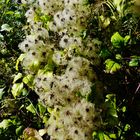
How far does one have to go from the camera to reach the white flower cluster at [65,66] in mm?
2219

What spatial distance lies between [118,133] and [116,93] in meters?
0.23

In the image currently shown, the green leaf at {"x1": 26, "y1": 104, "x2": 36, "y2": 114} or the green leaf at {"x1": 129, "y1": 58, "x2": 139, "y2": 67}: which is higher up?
the green leaf at {"x1": 129, "y1": 58, "x2": 139, "y2": 67}

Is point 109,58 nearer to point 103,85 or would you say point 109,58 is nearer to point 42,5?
point 103,85

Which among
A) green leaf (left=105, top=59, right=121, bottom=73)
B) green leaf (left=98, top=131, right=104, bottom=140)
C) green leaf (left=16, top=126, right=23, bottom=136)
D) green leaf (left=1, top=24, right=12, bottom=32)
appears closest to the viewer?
green leaf (left=98, top=131, right=104, bottom=140)

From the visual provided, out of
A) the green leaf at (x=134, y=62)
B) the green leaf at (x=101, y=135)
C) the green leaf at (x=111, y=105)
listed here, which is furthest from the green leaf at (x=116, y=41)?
the green leaf at (x=101, y=135)

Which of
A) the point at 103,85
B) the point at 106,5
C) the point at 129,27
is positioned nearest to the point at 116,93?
the point at 103,85

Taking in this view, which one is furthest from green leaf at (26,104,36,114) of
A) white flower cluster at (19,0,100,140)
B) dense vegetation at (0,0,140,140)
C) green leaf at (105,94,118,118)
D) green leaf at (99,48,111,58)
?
green leaf at (99,48,111,58)

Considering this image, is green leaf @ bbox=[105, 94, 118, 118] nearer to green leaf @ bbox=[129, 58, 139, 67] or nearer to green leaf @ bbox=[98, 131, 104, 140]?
green leaf @ bbox=[98, 131, 104, 140]

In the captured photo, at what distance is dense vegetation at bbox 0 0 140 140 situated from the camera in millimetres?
2254

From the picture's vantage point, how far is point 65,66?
252 centimetres

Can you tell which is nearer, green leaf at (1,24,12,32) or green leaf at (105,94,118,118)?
green leaf at (105,94,118,118)

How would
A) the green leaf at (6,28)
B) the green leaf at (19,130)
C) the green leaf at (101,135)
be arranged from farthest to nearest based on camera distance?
1. the green leaf at (6,28)
2. the green leaf at (19,130)
3. the green leaf at (101,135)

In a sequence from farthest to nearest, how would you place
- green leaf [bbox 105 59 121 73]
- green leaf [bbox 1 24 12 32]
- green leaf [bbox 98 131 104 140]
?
1. green leaf [bbox 1 24 12 32]
2. green leaf [bbox 105 59 121 73]
3. green leaf [bbox 98 131 104 140]

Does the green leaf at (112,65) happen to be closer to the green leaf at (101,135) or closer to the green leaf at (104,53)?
the green leaf at (104,53)
